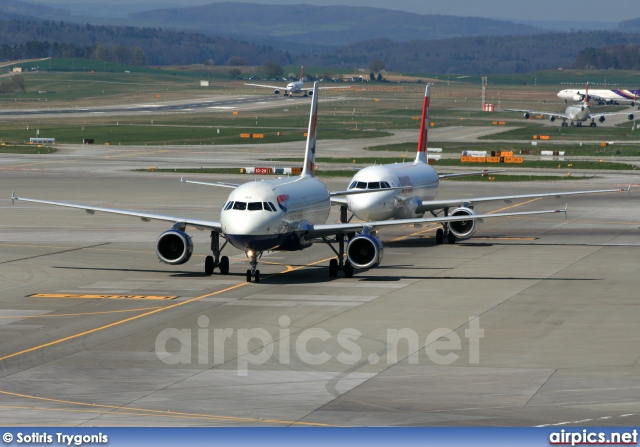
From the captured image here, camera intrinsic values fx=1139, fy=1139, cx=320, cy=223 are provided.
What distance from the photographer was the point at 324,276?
165 feet

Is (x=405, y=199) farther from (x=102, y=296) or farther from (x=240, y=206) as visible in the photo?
(x=102, y=296)

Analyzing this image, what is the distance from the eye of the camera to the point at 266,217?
46719 mm

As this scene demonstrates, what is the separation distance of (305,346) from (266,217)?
12598mm

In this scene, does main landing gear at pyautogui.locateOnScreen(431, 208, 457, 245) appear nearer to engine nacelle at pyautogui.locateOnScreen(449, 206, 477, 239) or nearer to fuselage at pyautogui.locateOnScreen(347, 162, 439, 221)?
engine nacelle at pyautogui.locateOnScreen(449, 206, 477, 239)

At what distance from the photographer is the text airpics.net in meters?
33.0

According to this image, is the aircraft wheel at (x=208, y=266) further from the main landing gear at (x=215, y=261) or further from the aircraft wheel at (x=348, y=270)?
the aircraft wheel at (x=348, y=270)

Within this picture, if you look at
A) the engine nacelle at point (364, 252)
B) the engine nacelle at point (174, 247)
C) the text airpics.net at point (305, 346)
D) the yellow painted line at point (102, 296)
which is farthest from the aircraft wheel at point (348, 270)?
the text airpics.net at point (305, 346)

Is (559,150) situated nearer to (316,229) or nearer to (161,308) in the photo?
(316,229)

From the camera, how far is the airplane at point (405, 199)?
2333 inches

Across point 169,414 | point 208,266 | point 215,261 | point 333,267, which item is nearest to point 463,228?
point 333,267

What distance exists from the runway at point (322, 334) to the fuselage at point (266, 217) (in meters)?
1.81

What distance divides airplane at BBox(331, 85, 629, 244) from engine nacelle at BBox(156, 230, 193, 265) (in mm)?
11597

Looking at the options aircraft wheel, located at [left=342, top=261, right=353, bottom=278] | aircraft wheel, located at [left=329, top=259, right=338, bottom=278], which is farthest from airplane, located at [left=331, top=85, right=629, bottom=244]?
aircraft wheel, located at [left=329, top=259, right=338, bottom=278]

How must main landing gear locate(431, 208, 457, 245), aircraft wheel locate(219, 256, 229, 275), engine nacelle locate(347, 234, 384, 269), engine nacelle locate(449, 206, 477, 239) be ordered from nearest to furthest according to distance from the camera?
1. engine nacelle locate(347, 234, 384, 269)
2. aircraft wheel locate(219, 256, 229, 275)
3. main landing gear locate(431, 208, 457, 245)
4. engine nacelle locate(449, 206, 477, 239)
